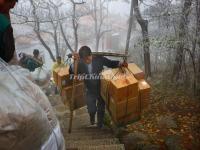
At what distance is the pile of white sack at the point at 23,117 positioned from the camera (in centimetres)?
192

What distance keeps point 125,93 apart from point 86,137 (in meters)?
1.46

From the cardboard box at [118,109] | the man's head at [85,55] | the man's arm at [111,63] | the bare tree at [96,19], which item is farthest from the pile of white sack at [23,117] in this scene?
the bare tree at [96,19]

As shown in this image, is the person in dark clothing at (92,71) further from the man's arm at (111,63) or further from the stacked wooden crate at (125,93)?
the stacked wooden crate at (125,93)

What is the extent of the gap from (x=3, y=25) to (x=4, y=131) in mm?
952

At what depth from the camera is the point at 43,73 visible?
11.4m

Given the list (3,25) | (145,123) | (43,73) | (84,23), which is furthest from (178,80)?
(84,23)

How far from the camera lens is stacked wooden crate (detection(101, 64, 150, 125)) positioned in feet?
18.1

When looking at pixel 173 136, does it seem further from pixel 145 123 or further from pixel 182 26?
pixel 182 26

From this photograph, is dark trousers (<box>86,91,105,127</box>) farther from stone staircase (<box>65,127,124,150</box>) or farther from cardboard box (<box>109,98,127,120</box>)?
cardboard box (<box>109,98,127,120</box>)

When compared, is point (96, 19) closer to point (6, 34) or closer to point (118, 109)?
point (118, 109)

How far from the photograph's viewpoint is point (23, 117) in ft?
6.44

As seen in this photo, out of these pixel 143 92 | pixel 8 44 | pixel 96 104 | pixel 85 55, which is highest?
pixel 8 44

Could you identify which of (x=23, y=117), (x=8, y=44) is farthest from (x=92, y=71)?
(x=23, y=117)

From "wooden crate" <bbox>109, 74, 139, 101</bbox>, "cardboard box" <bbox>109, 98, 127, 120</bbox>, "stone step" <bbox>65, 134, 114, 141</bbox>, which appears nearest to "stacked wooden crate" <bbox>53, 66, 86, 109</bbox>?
"stone step" <bbox>65, 134, 114, 141</bbox>
